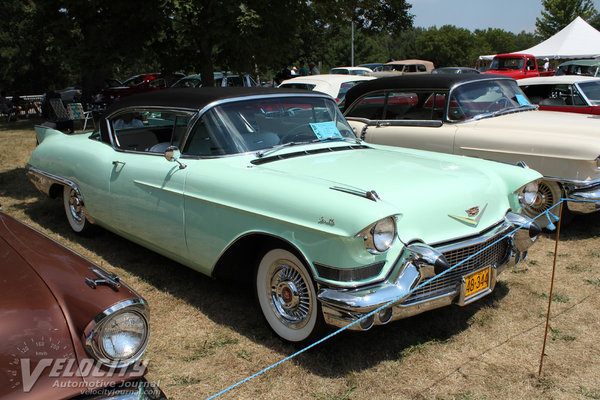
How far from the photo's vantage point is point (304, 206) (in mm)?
2732

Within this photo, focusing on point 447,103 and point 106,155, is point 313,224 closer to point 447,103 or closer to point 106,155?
point 106,155

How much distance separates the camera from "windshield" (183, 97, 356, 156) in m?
3.54

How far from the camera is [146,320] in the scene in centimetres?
192

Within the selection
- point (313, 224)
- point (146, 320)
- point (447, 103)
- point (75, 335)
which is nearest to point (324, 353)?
point (313, 224)

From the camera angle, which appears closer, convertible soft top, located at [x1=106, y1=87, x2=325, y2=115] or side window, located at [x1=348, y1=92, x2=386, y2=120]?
convertible soft top, located at [x1=106, y1=87, x2=325, y2=115]

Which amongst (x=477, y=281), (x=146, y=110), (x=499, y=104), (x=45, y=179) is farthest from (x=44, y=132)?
(x=499, y=104)

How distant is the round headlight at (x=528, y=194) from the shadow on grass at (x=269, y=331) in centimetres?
72

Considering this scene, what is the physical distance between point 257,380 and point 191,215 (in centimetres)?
117

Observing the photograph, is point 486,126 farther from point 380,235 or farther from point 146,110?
point 146,110

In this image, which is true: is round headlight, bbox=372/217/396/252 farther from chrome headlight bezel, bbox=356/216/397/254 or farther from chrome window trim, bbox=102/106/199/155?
chrome window trim, bbox=102/106/199/155

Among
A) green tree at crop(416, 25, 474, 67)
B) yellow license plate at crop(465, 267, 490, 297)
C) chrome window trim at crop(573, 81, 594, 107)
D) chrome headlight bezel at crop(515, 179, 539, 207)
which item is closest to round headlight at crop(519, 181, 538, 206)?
chrome headlight bezel at crop(515, 179, 539, 207)

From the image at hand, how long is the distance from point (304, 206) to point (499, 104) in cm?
415

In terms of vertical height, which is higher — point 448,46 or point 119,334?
point 448,46

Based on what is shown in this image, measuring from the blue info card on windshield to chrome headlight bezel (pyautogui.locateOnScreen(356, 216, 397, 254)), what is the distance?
1406 millimetres
